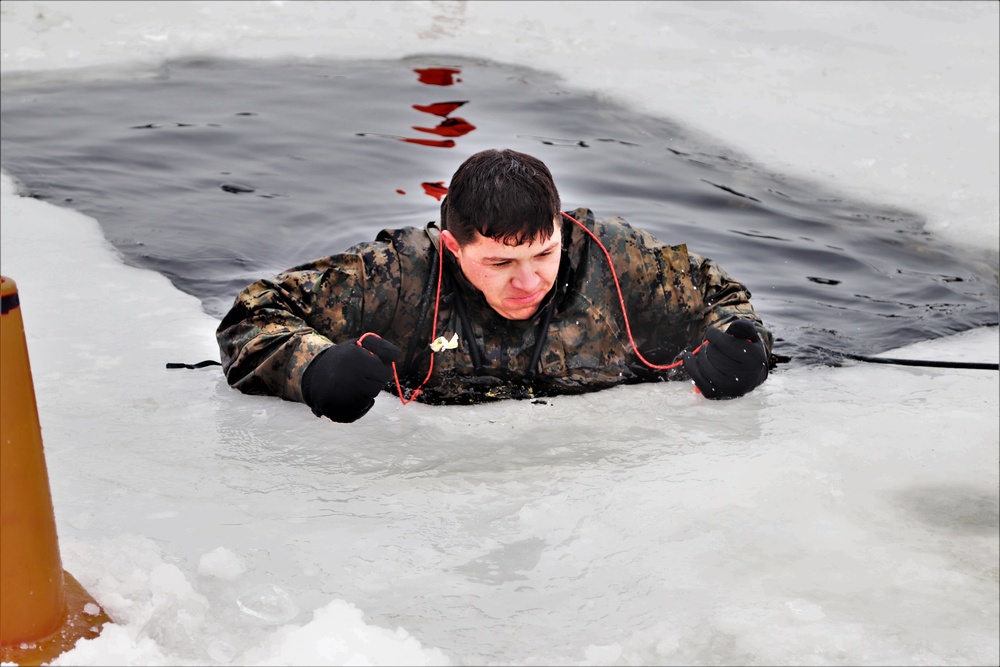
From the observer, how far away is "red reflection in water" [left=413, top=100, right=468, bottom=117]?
8.34 meters

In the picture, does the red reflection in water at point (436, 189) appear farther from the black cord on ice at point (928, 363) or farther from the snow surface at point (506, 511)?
the black cord on ice at point (928, 363)

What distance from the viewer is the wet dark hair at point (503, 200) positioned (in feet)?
11.3

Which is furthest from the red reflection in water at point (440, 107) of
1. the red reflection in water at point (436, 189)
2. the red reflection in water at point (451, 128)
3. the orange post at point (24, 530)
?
the orange post at point (24, 530)

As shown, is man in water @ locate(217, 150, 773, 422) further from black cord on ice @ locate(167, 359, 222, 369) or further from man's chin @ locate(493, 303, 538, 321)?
black cord on ice @ locate(167, 359, 222, 369)

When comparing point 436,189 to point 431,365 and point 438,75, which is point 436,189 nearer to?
point 438,75

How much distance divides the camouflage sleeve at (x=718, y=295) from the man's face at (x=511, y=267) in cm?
57

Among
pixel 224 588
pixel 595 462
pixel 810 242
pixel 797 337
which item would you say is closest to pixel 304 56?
pixel 810 242

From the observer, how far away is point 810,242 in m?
6.31

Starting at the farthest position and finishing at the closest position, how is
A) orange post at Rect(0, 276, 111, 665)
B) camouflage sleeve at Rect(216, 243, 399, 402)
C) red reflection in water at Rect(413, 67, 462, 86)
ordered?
red reflection in water at Rect(413, 67, 462, 86) < camouflage sleeve at Rect(216, 243, 399, 402) < orange post at Rect(0, 276, 111, 665)

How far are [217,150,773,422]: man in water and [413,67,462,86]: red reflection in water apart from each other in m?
5.25

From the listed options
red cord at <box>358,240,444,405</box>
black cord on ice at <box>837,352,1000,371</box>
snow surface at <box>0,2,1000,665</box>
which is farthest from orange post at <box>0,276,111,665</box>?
black cord on ice at <box>837,352,1000,371</box>

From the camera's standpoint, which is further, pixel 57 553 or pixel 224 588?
pixel 224 588

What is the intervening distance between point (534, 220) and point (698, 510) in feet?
3.15

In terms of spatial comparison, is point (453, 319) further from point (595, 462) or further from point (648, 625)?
point (648, 625)
